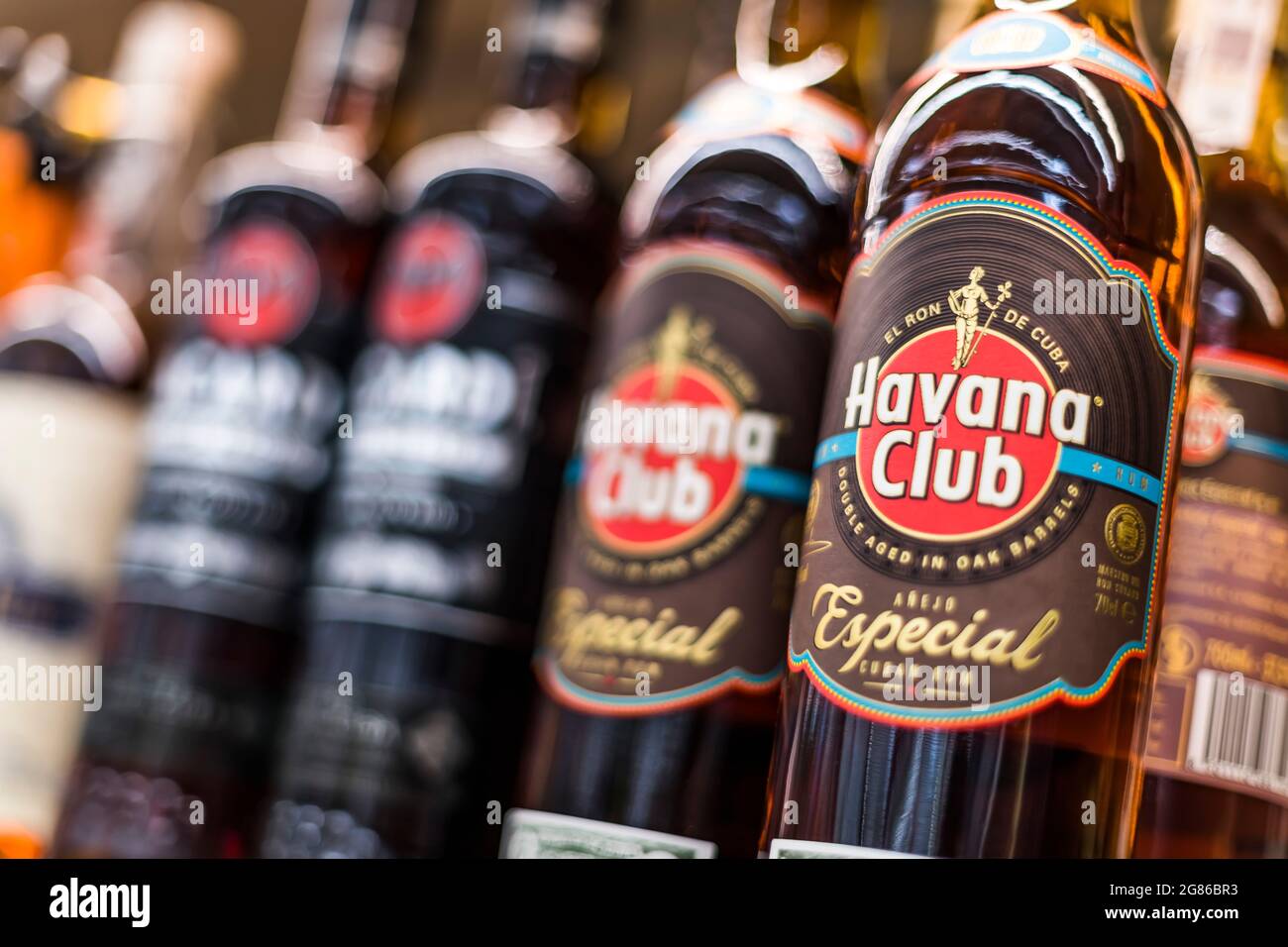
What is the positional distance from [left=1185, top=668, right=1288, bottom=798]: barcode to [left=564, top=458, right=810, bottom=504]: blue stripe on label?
0.79ft

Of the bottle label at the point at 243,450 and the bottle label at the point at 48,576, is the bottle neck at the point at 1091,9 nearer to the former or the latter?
the bottle label at the point at 243,450

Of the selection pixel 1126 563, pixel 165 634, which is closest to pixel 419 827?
pixel 165 634

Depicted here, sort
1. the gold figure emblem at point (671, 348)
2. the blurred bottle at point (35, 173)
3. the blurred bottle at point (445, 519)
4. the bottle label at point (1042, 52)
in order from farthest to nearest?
the blurred bottle at point (35, 173), the blurred bottle at point (445, 519), the gold figure emblem at point (671, 348), the bottle label at point (1042, 52)

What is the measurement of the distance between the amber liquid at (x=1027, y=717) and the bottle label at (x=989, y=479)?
1 cm

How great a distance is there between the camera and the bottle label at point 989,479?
68 centimetres

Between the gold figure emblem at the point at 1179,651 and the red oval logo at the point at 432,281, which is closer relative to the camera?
the gold figure emblem at the point at 1179,651

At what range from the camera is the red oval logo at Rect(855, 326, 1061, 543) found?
0.69 meters

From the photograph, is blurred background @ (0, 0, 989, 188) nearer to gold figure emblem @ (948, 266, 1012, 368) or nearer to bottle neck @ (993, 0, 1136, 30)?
bottle neck @ (993, 0, 1136, 30)

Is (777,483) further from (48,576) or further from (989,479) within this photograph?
(48,576)

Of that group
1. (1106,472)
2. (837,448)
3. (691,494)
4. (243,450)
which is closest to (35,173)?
(243,450)

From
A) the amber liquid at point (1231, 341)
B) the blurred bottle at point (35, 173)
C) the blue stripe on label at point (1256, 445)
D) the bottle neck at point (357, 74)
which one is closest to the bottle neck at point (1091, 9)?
the amber liquid at point (1231, 341)

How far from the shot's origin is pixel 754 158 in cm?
93
